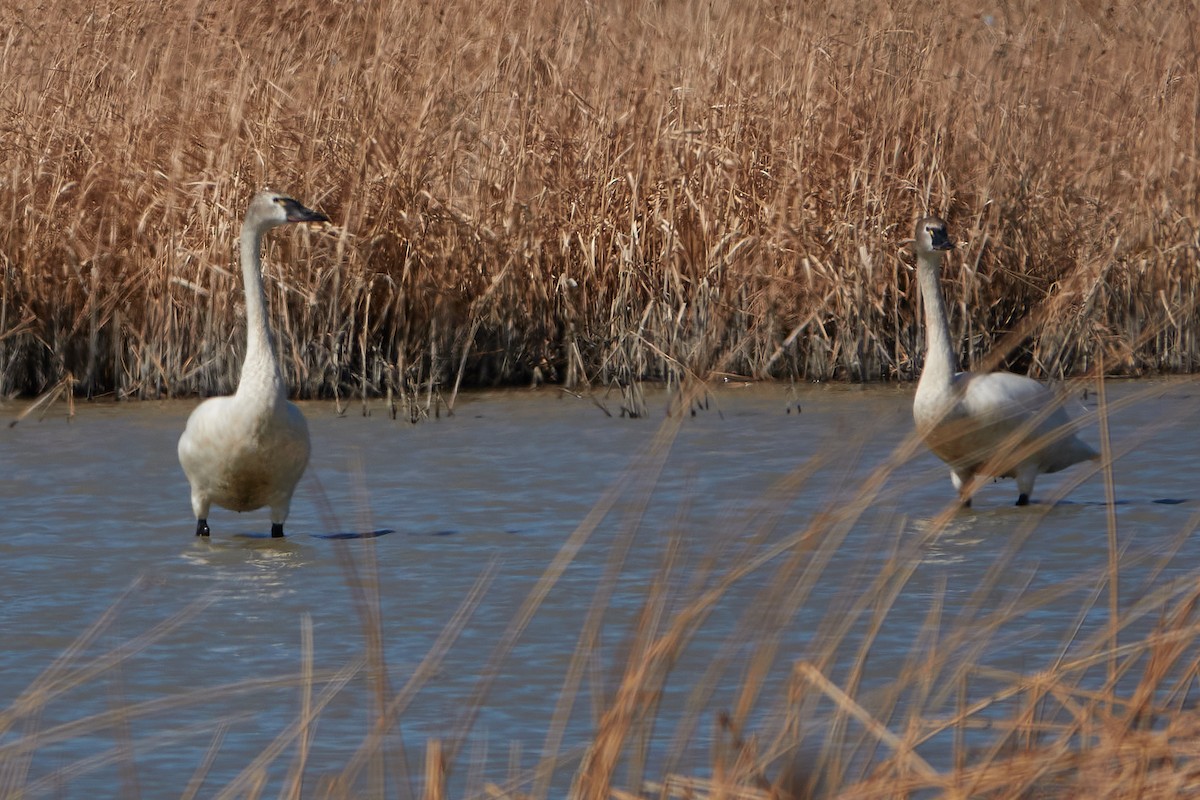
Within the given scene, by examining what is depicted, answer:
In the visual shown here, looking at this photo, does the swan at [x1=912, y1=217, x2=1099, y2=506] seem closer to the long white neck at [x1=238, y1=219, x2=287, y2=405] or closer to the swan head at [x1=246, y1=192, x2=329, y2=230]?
the long white neck at [x1=238, y1=219, x2=287, y2=405]

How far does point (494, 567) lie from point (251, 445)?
1.05 m

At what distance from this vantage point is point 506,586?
584 centimetres

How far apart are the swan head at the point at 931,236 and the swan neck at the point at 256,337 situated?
2.54m

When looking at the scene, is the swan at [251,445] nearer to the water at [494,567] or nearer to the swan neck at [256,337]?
the swan neck at [256,337]

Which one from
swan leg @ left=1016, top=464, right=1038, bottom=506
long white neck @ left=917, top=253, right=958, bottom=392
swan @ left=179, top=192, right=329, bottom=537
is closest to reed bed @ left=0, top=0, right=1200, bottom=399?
long white neck @ left=917, top=253, right=958, bottom=392

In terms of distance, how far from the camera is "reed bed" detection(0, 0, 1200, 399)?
372 inches

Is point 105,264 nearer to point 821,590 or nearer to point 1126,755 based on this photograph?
point 821,590

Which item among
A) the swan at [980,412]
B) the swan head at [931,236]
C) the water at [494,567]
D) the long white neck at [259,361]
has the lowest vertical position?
the water at [494,567]

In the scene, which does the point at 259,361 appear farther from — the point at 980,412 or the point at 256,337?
the point at 980,412

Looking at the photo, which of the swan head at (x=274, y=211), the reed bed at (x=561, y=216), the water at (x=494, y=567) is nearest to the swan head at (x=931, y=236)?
the water at (x=494, y=567)

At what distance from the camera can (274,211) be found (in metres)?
7.54

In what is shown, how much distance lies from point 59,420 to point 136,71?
1.91 metres

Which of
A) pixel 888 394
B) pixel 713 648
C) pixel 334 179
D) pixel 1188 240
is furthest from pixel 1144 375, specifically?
pixel 713 648

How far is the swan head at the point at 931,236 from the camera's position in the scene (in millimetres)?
7676
